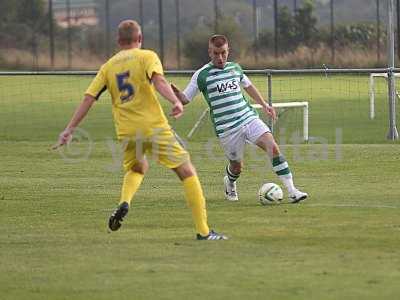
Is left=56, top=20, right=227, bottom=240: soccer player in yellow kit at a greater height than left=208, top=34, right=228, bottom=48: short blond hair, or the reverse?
left=208, top=34, right=228, bottom=48: short blond hair

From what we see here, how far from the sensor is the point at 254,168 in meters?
18.8

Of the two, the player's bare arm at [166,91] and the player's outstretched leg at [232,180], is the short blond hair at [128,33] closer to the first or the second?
the player's bare arm at [166,91]

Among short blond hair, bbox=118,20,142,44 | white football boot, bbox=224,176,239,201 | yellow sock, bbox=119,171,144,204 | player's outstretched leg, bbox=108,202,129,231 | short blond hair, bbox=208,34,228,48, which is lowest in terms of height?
white football boot, bbox=224,176,239,201

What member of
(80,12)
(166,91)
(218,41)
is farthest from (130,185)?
(80,12)

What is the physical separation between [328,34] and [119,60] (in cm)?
5400

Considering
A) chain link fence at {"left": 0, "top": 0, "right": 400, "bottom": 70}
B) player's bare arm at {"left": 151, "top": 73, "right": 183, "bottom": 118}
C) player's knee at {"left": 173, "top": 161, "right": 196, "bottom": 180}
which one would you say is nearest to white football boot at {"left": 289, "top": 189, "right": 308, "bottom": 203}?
player's knee at {"left": 173, "top": 161, "right": 196, "bottom": 180}

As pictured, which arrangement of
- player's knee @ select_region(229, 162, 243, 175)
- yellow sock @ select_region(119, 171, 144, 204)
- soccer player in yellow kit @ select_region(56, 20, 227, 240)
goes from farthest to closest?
player's knee @ select_region(229, 162, 243, 175) → yellow sock @ select_region(119, 171, 144, 204) → soccer player in yellow kit @ select_region(56, 20, 227, 240)

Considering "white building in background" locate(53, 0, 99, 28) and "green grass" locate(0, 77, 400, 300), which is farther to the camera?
"white building in background" locate(53, 0, 99, 28)

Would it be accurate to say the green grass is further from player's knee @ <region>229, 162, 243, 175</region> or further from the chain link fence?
the chain link fence

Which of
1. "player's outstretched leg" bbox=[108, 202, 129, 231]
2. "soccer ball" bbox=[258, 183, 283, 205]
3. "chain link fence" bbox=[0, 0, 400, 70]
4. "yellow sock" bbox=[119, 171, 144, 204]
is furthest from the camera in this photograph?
"chain link fence" bbox=[0, 0, 400, 70]

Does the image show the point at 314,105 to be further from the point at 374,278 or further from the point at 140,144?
the point at 374,278

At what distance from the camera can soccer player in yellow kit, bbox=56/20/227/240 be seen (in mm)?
11305

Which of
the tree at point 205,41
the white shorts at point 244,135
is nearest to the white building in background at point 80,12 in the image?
the tree at point 205,41

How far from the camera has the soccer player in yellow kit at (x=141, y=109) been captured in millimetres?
11305
